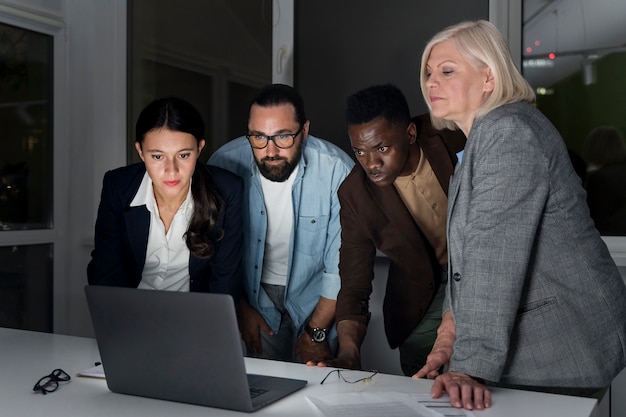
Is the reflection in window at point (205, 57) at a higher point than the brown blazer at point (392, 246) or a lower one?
higher

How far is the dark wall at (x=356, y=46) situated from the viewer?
3.00m

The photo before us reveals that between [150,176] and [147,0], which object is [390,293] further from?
[147,0]

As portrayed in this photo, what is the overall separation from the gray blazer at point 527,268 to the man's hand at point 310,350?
1.16 metres

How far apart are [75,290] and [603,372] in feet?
10.3

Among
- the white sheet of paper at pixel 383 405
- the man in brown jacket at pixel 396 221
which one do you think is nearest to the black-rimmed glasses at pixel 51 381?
the white sheet of paper at pixel 383 405

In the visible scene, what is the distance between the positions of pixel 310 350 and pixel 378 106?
103 centimetres

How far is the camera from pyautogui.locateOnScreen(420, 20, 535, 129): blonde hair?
1985 mm

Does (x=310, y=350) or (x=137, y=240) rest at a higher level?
(x=137, y=240)

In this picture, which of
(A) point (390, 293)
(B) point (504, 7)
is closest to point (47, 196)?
(A) point (390, 293)

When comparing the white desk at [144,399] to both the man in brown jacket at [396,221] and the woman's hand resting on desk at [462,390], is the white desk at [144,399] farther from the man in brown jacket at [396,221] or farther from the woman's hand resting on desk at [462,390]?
the man in brown jacket at [396,221]

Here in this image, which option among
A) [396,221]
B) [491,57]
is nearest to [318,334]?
[396,221]

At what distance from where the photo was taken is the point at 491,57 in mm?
2096

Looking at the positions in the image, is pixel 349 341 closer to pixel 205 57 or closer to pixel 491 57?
pixel 491 57

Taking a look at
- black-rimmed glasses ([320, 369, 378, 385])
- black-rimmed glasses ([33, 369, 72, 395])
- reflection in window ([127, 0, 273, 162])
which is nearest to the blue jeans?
reflection in window ([127, 0, 273, 162])
